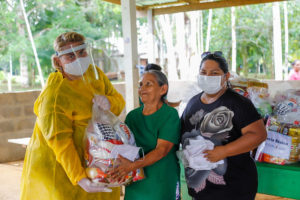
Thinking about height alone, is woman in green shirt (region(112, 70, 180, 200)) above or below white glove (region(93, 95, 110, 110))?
below

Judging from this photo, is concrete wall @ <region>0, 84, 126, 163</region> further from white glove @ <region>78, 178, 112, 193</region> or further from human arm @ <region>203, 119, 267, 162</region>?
human arm @ <region>203, 119, 267, 162</region>

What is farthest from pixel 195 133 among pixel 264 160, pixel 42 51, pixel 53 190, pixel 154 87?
pixel 42 51

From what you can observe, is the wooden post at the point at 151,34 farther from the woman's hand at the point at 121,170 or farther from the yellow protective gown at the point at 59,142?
the woman's hand at the point at 121,170

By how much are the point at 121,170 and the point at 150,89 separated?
0.43 m

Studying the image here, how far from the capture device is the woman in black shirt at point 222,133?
1.48 meters

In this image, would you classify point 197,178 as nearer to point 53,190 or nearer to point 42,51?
point 53,190

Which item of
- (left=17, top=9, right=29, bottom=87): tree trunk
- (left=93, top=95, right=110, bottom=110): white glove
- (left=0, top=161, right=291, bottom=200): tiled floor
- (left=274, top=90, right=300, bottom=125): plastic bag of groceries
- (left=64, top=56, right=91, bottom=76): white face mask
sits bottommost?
(left=0, top=161, right=291, bottom=200): tiled floor

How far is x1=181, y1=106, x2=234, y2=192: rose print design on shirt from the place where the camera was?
1.52 metres

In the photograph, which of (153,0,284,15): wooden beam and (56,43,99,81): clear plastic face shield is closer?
(56,43,99,81): clear plastic face shield

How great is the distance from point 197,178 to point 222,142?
0.25 meters

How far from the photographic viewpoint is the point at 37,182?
1616 mm

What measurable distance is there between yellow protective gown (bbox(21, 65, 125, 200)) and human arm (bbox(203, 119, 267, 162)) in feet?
2.24

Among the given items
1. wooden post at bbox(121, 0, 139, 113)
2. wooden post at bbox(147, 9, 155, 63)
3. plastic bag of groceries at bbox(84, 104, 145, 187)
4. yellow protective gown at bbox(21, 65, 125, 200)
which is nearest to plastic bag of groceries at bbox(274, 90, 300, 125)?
plastic bag of groceries at bbox(84, 104, 145, 187)

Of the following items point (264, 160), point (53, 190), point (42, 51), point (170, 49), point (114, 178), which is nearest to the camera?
point (114, 178)
